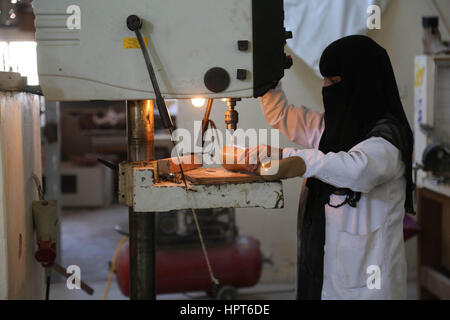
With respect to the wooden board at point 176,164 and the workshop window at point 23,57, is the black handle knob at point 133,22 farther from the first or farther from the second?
the workshop window at point 23,57

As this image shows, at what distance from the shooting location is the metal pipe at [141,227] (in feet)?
3.89

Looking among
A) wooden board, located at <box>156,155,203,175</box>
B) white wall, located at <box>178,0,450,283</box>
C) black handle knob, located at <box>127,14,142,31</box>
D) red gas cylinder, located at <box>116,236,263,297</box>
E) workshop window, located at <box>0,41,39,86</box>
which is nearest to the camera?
black handle knob, located at <box>127,14,142,31</box>

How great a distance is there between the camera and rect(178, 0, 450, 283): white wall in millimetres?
2705

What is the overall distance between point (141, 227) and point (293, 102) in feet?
5.71

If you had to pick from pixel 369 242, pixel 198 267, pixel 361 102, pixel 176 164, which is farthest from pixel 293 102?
pixel 176 164

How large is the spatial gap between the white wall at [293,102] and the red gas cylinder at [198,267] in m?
0.33

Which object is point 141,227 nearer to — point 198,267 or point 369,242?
point 369,242

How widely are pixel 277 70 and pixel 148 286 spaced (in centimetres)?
63

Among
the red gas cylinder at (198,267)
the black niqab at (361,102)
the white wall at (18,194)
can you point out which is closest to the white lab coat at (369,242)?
the black niqab at (361,102)

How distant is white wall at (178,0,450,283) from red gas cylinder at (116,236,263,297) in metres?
0.33

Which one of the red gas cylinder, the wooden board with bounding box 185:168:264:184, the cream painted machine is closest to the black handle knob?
the cream painted machine

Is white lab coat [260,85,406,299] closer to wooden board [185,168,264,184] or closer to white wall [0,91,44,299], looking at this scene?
wooden board [185,168,264,184]

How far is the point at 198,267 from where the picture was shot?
2.45m

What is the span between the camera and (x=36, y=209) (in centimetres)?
138
